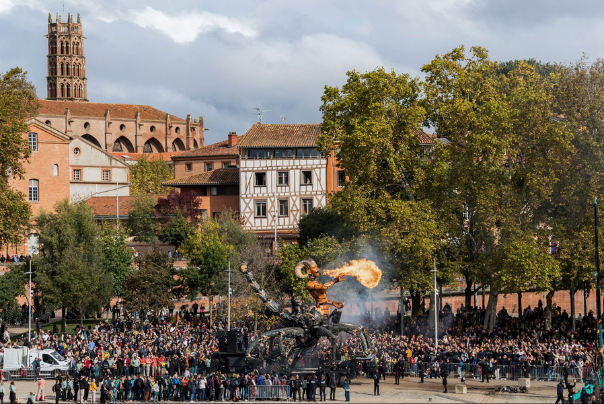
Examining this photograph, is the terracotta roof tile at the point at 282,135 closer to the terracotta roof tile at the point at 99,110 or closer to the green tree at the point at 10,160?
the green tree at the point at 10,160

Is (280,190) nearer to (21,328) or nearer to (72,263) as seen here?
(72,263)

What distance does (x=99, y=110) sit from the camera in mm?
153000

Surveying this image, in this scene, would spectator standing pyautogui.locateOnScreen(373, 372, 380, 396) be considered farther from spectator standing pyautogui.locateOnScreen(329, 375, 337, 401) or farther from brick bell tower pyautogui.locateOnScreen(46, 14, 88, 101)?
brick bell tower pyautogui.locateOnScreen(46, 14, 88, 101)

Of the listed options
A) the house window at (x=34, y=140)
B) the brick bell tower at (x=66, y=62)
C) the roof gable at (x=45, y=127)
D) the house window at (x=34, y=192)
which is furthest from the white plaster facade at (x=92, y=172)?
the brick bell tower at (x=66, y=62)

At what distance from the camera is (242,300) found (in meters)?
65.8

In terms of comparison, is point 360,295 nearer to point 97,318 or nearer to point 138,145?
point 97,318

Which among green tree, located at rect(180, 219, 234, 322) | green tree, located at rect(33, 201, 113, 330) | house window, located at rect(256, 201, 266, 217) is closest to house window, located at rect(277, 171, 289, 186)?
house window, located at rect(256, 201, 266, 217)

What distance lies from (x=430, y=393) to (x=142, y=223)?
49985mm

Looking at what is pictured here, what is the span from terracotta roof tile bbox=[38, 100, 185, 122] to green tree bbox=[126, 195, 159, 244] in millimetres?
54751

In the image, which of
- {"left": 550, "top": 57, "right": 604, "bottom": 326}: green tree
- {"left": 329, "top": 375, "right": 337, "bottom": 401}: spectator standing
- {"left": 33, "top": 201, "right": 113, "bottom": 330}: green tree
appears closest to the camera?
{"left": 329, "top": 375, "right": 337, "bottom": 401}: spectator standing

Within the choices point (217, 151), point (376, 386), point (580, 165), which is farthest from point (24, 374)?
point (217, 151)

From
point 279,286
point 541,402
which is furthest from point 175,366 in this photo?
point 279,286

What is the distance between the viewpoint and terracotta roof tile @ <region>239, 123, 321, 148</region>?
3442 inches

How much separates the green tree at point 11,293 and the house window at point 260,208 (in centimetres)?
2460
